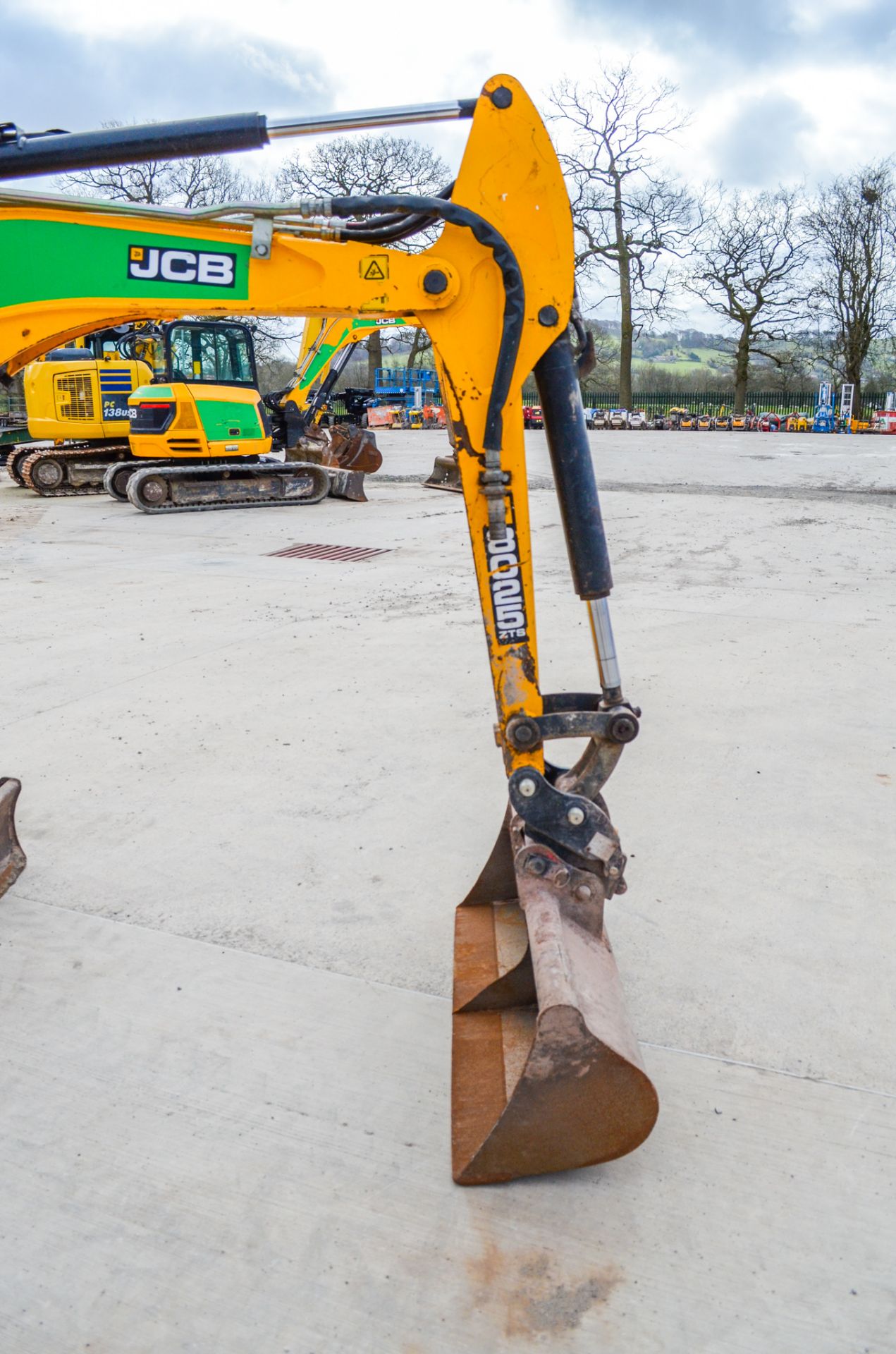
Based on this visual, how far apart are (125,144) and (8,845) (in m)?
2.30

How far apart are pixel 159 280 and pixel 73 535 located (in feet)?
30.9

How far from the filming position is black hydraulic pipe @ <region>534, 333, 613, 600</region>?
2.71m

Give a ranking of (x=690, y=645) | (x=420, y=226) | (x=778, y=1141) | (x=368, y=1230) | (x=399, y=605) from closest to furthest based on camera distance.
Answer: (x=368, y=1230) < (x=778, y=1141) < (x=420, y=226) < (x=690, y=645) < (x=399, y=605)

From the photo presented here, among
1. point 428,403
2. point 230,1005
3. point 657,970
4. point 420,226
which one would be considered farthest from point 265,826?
point 428,403

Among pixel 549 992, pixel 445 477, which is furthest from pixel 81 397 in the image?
pixel 549 992

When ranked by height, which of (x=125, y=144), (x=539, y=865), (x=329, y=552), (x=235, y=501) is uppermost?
(x=125, y=144)

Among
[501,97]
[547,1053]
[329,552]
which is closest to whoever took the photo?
[547,1053]

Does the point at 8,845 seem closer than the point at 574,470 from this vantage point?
No

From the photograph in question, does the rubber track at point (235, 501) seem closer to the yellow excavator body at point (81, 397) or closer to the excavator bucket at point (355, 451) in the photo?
the yellow excavator body at point (81, 397)

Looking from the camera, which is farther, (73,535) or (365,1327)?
(73,535)

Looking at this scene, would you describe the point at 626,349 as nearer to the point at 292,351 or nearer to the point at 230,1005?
the point at 292,351

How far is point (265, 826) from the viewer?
404 cm

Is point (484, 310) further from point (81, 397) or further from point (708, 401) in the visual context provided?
point (708, 401)

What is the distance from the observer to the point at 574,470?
2.73 m
